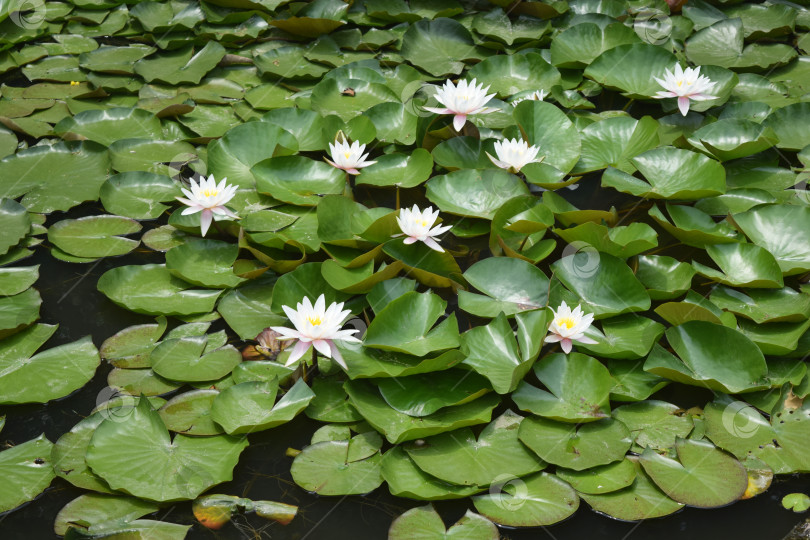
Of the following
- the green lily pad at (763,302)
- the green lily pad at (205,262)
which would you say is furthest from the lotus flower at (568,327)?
the green lily pad at (205,262)

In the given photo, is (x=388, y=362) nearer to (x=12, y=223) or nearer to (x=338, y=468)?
(x=338, y=468)

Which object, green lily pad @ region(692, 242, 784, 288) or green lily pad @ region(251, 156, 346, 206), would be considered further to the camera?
green lily pad @ region(251, 156, 346, 206)

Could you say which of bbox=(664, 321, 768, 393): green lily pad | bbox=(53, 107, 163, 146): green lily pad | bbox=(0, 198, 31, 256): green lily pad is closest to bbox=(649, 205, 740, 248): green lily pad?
bbox=(664, 321, 768, 393): green lily pad

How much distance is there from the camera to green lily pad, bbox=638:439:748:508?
1950 mm

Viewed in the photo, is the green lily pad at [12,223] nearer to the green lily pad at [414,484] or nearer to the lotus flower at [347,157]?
the lotus flower at [347,157]

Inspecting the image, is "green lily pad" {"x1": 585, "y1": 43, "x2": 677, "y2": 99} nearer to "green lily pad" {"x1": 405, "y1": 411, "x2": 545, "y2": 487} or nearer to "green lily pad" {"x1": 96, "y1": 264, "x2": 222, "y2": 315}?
"green lily pad" {"x1": 405, "y1": 411, "x2": 545, "y2": 487}

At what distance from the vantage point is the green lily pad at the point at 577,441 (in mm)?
2002

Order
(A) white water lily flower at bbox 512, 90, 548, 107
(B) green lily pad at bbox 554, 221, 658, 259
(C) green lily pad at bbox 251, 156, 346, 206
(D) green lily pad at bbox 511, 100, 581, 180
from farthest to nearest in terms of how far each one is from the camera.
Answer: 1. (A) white water lily flower at bbox 512, 90, 548, 107
2. (D) green lily pad at bbox 511, 100, 581, 180
3. (C) green lily pad at bbox 251, 156, 346, 206
4. (B) green lily pad at bbox 554, 221, 658, 259

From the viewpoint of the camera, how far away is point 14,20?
13.4 ft

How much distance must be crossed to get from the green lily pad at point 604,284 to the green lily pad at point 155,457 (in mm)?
1295

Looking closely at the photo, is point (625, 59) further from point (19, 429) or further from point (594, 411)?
point (19, 429)

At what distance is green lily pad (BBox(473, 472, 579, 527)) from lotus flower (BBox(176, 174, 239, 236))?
4.79 feet

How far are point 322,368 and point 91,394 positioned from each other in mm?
790

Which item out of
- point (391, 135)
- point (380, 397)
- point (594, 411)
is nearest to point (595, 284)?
point (594, 411)
